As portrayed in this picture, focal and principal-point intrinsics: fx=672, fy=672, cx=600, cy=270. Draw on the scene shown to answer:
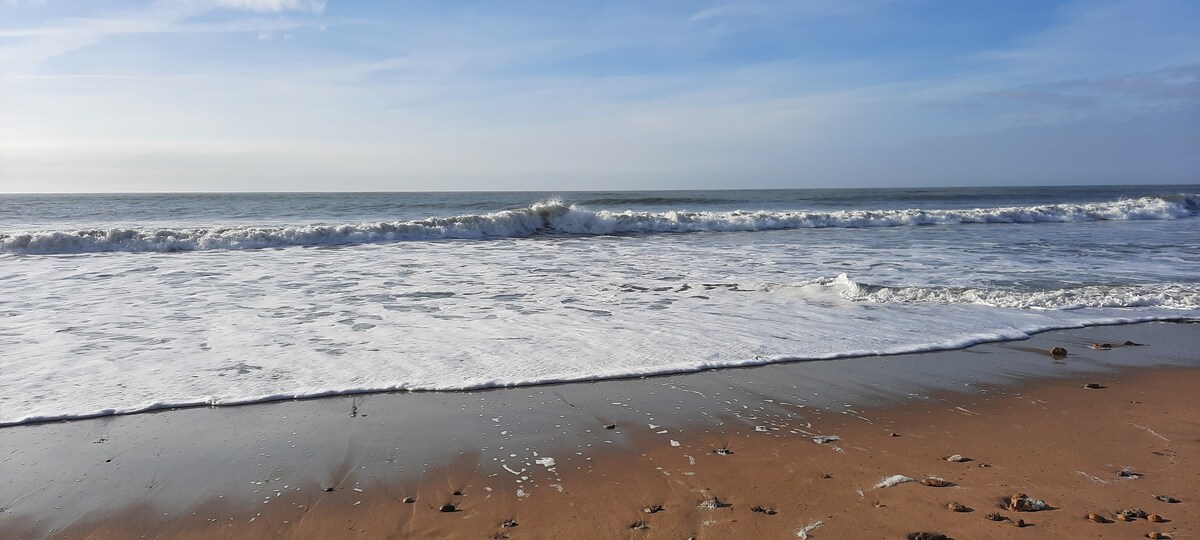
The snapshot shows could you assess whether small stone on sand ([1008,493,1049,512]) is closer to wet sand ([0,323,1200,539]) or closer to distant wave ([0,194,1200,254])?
wet sand ([0,323,1200,539])

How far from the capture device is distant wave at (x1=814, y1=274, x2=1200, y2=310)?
729cm

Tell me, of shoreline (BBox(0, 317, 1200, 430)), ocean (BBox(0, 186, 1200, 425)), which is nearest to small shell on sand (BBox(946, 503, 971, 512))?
shoreline (BBox(0, 317, 1200, 430))

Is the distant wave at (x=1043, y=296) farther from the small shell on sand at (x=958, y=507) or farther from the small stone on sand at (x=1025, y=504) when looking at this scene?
the small shell on sand at (x=958, y=507)

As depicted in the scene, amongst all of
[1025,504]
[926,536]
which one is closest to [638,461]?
[926,536]

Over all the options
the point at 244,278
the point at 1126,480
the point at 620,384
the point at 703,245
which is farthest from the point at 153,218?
the point at 1126,480

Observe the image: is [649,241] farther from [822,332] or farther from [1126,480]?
[1126,480]

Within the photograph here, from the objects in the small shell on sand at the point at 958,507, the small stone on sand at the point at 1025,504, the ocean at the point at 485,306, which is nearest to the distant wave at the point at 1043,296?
the ocean at the point at 485,306

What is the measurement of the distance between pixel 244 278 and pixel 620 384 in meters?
7.21

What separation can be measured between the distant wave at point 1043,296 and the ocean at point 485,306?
0.04m

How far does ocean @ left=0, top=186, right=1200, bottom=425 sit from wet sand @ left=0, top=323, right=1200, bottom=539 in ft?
A: 1.64

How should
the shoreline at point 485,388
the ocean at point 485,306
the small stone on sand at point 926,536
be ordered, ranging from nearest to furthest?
the small stone on sand at point 926,536 < the shoreline at point 485,388 < the ocean at point 485,306

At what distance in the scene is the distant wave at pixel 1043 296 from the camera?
7.29 m

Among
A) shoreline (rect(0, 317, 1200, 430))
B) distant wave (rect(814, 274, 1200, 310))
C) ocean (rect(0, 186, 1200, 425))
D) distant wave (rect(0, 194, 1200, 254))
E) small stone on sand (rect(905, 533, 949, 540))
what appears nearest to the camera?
small stone on sand (rect(905, 533, 949, 540))

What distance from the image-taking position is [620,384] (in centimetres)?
464
